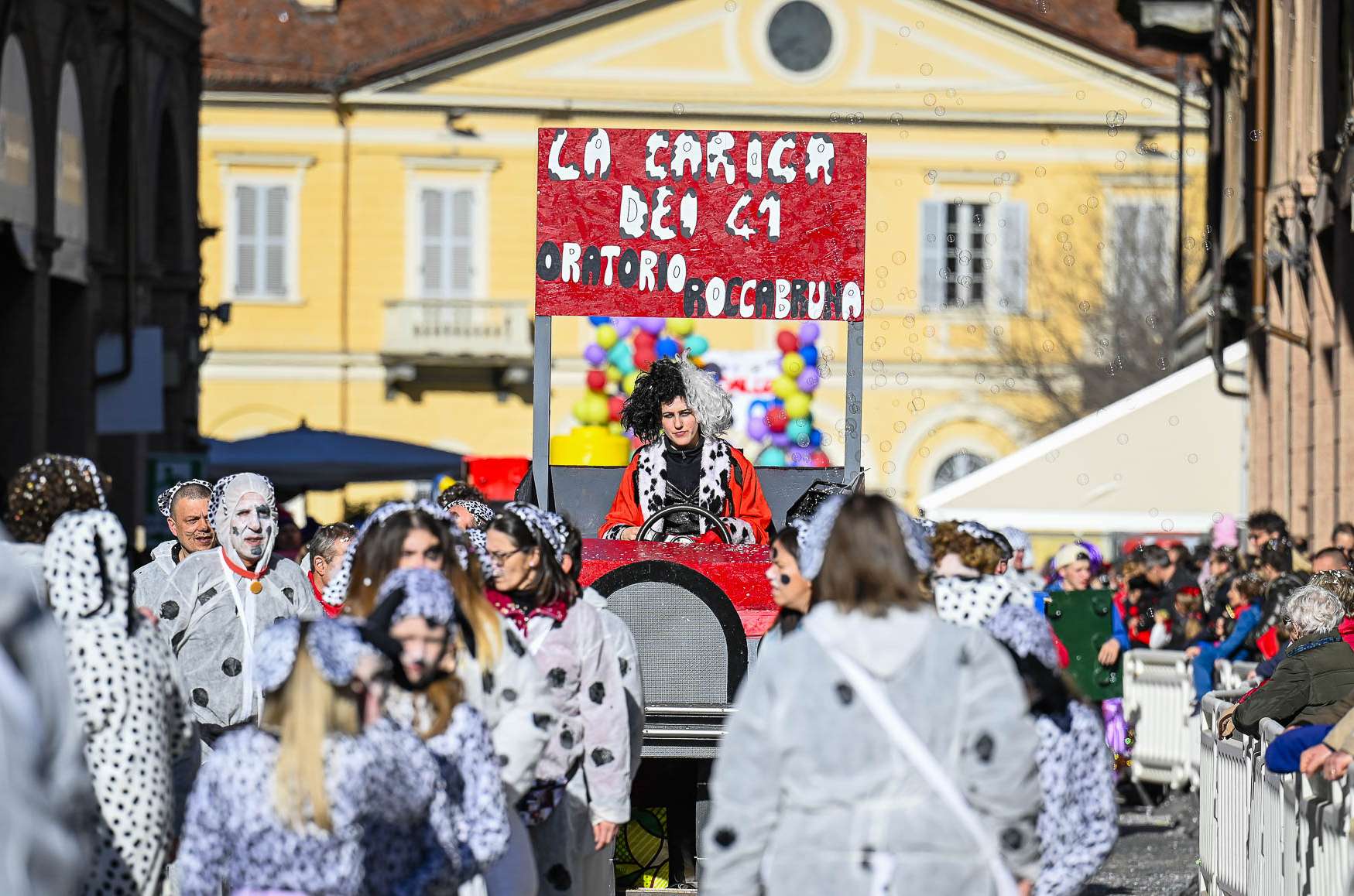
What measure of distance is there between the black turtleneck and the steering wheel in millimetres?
104

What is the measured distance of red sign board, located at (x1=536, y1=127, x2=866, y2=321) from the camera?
11344 millimetres

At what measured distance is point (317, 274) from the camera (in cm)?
4778

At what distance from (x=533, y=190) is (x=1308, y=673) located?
3896 centimetres

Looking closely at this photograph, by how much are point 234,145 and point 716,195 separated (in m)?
37.3

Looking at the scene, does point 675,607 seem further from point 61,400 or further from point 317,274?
point 317,274

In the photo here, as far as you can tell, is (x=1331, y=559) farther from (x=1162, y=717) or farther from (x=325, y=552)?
(x=325, y=552)

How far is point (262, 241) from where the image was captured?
47.7 metres

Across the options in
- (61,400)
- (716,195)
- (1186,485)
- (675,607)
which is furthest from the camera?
(61,400)

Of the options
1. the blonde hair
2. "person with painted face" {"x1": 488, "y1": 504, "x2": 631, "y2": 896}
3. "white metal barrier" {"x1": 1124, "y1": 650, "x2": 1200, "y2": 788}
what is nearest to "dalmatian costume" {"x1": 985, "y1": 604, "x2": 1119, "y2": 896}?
"person with painted face" {"x1": 488, "y1": 504, "x2": 631, "y2": 896}

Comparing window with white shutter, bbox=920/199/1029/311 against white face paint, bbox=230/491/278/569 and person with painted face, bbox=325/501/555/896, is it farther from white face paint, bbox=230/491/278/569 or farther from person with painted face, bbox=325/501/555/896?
person with painted face, bbox=325/501/555/896

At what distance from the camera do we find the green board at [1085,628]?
15250 millimetres

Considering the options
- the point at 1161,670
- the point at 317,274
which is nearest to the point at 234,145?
the point at 317,274

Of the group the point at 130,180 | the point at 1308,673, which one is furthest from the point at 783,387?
the point at 1308,673

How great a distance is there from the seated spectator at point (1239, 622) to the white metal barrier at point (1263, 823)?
2939 millimetres
